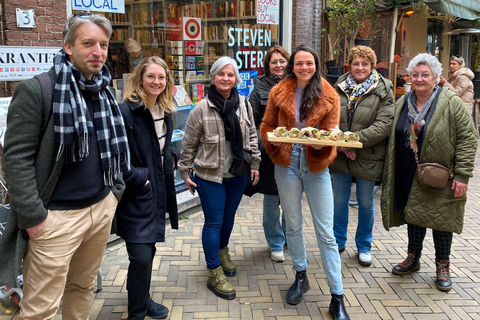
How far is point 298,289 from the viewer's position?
3.72 meters

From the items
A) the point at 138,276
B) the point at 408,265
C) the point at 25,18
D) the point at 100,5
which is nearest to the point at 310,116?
the point at 138,276

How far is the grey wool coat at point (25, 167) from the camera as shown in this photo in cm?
225

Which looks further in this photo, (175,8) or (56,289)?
(175,8)

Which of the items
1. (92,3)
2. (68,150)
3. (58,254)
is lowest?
(58,254)

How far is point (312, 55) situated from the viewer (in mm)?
3342

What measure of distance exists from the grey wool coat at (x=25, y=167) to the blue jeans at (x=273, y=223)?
2.35 metres

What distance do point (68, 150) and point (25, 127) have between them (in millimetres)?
234

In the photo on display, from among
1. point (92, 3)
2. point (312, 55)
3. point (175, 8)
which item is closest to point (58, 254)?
point (312, 55)

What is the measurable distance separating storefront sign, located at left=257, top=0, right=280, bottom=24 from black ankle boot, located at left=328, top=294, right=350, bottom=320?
5.34 meters

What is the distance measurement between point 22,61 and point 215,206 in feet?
6.70

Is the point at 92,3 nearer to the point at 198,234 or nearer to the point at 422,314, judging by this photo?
the point at 198,234

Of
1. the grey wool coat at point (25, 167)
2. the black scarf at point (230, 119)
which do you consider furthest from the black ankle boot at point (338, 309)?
the grey wool coat at point (25, 167)

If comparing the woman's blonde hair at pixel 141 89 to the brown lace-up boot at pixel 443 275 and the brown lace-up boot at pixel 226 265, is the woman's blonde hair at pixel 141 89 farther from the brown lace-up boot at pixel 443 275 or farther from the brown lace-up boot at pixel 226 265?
the brown lace-up boot at pixel 443 275

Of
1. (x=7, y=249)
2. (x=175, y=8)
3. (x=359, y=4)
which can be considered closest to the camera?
(x=7, y=249)
